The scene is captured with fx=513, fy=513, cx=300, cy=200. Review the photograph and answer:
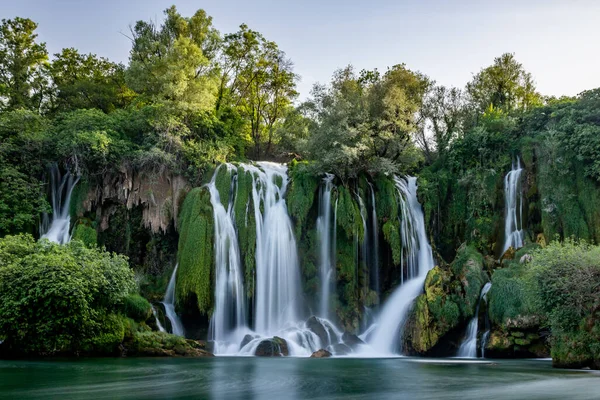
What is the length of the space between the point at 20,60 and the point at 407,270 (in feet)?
101

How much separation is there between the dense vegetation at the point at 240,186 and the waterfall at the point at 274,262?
21.8 inches

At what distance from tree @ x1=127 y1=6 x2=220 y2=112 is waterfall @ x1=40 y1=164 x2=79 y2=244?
283 inches

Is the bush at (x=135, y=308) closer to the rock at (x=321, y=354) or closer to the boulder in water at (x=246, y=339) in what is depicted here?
the boulder in water at (x=246, y=339)

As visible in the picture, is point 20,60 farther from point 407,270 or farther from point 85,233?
point 407,270

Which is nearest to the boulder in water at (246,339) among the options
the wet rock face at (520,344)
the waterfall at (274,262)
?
A: the waterfall at (274,262)

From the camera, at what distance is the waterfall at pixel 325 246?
26297 millimetres

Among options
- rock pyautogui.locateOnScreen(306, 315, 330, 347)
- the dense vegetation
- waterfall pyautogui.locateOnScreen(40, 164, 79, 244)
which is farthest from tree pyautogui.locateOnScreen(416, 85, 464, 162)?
waterfall pyautogui.locateOnScreen(40, 164, 79, 244)

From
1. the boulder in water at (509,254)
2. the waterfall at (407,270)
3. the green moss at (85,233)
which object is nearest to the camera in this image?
the waterfall at (407,270)

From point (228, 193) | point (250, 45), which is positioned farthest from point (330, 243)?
point (250, 45)

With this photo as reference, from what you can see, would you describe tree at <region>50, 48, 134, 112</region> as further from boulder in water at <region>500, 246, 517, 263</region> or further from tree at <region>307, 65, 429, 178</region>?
boulder in water at <region>500, 246, 517, 263</region>

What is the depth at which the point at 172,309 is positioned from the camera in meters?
24.5

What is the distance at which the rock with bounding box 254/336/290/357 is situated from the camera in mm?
21141

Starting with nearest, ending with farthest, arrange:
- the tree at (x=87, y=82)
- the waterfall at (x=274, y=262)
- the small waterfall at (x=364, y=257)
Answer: the waterfall at (x=274, y=262), the small waterfall at (x=364, y=257), the tree at (x=87, y=82)

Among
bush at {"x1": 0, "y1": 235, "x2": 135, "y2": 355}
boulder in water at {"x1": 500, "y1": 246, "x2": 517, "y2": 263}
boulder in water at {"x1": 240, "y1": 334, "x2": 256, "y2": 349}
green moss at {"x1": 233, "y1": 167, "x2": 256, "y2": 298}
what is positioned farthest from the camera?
green moss at {"x1": 233, "y1": 167, "x2": 256, "y2": 298}
